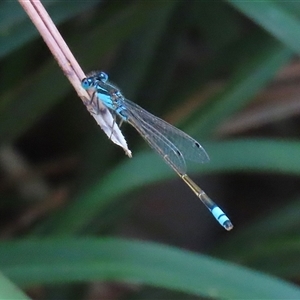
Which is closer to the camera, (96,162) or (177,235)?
(96,162)

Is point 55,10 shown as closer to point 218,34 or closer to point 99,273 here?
point 99,273

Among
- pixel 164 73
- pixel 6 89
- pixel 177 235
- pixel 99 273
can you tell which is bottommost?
pixel 99 273

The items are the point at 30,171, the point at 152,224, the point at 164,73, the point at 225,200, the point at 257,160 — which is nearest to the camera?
the point at 257,160

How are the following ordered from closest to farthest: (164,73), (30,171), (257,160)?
(257,160)
(164,73)
(30,171)

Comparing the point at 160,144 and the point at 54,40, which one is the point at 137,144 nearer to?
the point at 160,144

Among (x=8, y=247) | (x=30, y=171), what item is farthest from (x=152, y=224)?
(x=8, y=247)

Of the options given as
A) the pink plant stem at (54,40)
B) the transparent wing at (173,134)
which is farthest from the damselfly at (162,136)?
the pink plant stem at (54,40)

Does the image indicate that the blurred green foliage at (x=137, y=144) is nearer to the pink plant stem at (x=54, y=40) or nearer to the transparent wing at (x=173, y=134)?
the transparent wing at (x=173, y=134)
